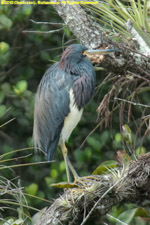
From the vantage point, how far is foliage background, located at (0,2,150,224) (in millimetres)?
3445

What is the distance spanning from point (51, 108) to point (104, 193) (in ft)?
2.81

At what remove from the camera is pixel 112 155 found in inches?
139

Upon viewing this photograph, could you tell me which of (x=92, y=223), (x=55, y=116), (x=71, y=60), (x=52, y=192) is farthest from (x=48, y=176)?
(x=71, y=60)

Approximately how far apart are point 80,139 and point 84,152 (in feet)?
0.72

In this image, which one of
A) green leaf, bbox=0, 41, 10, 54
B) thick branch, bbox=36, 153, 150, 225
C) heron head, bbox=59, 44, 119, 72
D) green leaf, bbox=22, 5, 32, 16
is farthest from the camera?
green leaf, bbox=22, 5, 32, 16

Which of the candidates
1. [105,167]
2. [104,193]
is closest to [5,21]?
[105,167]

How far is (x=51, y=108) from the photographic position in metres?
3.20

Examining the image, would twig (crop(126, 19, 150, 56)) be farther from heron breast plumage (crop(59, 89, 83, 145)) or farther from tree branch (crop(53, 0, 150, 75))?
heron breast plumage (crop(59, 89, 83, 145))

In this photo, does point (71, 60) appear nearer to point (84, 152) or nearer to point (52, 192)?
point (84, 152)

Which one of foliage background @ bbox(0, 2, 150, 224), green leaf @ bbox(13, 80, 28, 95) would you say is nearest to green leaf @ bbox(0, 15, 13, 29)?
foliage background @ bbox(0, 2, 150, 224)

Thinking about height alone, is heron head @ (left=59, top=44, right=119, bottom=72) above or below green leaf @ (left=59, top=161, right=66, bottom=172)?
above

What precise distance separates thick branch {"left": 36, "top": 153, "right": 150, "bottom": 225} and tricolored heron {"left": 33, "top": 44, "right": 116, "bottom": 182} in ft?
1.92

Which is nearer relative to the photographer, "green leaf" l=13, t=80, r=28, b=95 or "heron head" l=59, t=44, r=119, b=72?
"heron head" l=59, t=44, r=119, b=72

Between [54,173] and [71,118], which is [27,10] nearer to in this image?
[71,118]
